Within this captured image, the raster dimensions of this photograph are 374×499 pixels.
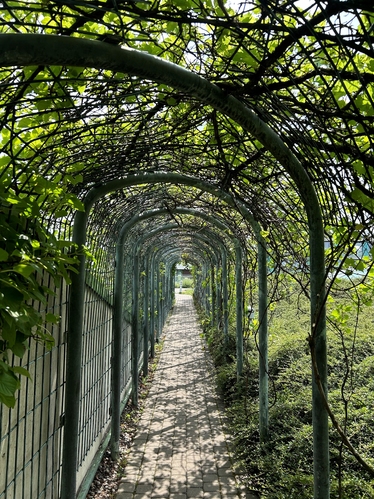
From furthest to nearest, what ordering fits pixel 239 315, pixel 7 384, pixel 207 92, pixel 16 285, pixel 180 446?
pixel 239 315 < pixel 180 446 < pixel 207 92 < pixel 16 285 < pixel 7 384

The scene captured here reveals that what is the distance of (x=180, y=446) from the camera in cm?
438

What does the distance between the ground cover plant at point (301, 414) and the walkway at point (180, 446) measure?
23 cm

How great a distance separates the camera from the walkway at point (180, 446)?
3.48m

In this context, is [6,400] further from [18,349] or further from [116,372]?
[116,372]

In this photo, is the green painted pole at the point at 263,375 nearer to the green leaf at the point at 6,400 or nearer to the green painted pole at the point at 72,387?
the green painted pole at the point at 72,387

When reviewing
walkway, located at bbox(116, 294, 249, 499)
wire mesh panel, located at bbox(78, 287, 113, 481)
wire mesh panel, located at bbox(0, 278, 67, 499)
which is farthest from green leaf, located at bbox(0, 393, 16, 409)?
walkway, located at bbox(116, 294, 249, 499)

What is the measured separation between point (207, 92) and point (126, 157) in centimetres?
127

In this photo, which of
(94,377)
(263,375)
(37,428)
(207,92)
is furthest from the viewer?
(263,375)

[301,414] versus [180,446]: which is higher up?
[301,414]

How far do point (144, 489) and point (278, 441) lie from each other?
1.28m

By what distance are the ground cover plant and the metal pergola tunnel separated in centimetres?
11

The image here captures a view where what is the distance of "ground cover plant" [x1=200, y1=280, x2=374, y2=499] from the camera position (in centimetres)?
290

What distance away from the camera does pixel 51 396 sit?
2.42 m

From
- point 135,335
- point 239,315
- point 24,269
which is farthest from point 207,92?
point 135,335
